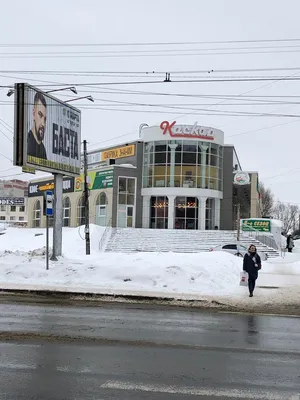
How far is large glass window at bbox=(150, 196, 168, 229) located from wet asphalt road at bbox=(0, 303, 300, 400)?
35.2m

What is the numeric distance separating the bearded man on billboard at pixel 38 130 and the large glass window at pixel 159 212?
27305mm

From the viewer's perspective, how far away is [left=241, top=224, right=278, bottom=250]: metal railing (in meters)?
39.3

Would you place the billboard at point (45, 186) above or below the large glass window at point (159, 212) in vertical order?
above

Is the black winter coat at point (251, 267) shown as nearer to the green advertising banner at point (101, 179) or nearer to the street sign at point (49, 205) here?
the street sign at point (49, 205)

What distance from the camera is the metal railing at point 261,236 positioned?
1549 inches

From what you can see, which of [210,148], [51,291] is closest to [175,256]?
[51,291]

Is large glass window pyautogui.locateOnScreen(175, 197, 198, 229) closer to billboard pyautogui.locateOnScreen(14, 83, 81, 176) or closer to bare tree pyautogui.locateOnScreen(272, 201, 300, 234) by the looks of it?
billboard pyautogui.locateOnScreen(14, 83, 81, 176)

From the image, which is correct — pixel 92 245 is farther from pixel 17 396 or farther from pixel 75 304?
pixel 17 396

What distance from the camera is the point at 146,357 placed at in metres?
7.23

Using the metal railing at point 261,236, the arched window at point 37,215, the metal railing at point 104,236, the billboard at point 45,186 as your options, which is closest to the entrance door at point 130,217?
the metal railing at point 104,236

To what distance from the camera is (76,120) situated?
22.9 m

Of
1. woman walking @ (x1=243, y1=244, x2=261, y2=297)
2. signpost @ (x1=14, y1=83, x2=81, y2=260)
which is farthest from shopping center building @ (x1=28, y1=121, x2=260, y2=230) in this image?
woman walking @ (x1=243, y1=244, x2=261, y2=297)

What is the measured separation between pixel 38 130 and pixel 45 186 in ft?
127

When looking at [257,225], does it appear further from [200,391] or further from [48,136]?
[200,391]
